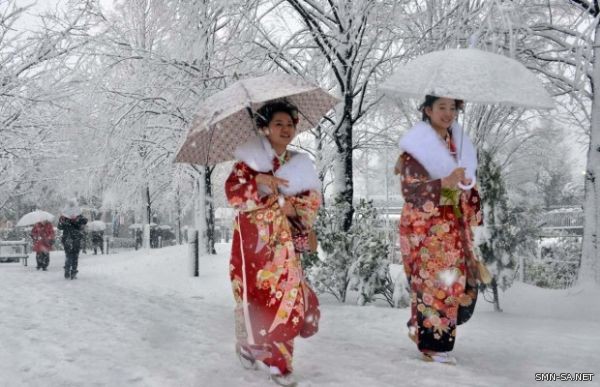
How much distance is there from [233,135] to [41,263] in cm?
1291

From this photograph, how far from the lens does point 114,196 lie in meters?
17.9

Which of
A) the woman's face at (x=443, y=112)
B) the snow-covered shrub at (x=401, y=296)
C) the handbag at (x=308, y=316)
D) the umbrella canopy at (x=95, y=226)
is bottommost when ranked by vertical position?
the snow-covered shrub at (x=401, y=296)

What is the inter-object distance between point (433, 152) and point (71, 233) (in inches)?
394

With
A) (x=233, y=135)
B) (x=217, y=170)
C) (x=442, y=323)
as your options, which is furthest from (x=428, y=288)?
(x=217, y=170)

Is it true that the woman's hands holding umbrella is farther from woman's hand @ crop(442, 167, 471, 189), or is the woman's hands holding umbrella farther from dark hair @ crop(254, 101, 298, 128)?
woman's hand @ crop(442, 167, 471, 189)

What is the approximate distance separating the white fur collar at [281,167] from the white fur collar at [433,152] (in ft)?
2.42

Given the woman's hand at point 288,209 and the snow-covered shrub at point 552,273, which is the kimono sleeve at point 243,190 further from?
the snow-covered shrub at point 552,273

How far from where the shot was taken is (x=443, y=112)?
3.86 m

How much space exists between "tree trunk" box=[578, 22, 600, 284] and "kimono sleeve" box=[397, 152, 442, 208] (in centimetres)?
435

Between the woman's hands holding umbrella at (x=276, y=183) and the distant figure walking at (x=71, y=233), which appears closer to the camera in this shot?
the woman's hands holding umbrella at (x=276, y=183)

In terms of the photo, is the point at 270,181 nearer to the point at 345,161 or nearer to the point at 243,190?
the point at 243,190

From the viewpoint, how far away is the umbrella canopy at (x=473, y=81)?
3.48 m

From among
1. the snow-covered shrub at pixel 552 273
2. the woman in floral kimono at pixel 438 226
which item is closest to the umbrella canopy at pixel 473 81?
the woman in floral kimono at pixel 438 226

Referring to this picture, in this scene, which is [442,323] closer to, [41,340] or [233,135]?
[233,135]
